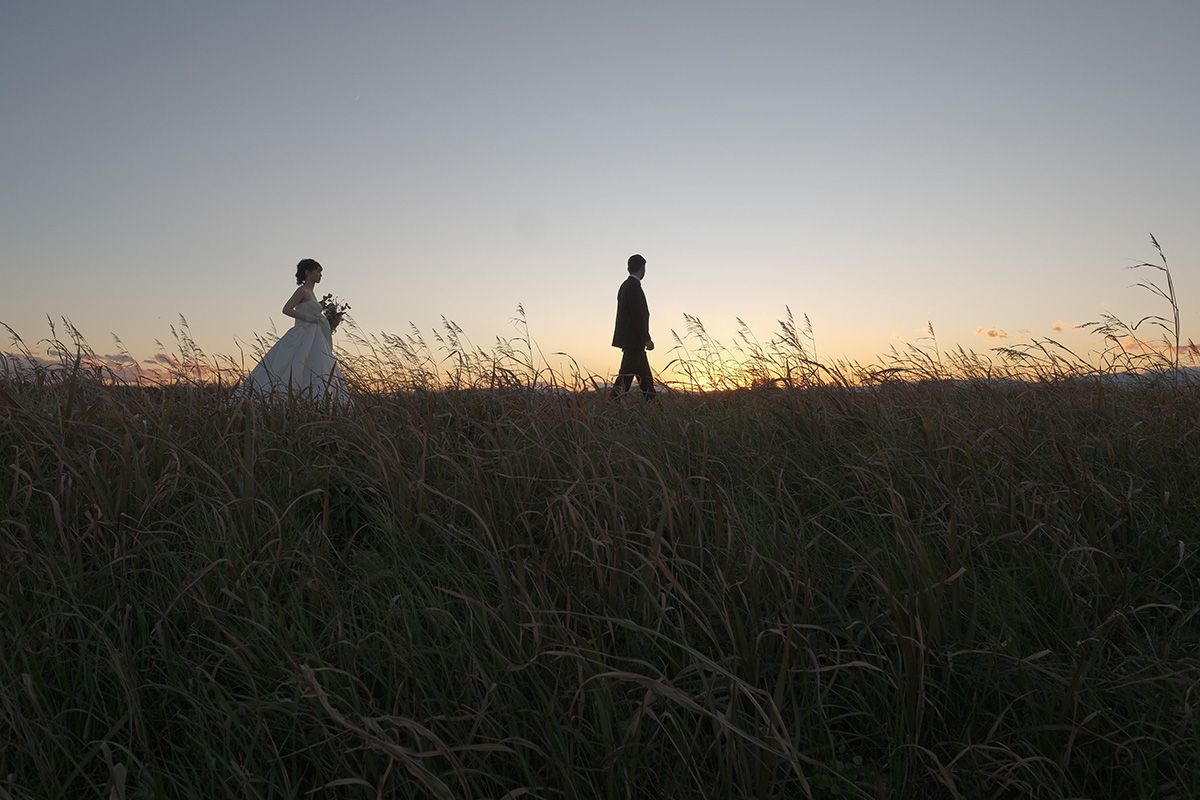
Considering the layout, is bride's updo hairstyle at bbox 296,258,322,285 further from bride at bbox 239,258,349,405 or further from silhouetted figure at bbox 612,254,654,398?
silhouetted figure at bbox 612,254,654,398

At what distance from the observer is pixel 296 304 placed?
775 cm

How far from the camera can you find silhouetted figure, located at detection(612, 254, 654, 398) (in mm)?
8984

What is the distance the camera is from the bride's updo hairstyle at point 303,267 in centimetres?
816

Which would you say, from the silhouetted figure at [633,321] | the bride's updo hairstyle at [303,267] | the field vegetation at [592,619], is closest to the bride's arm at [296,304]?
the bride's updo hairstyle at [303,267]

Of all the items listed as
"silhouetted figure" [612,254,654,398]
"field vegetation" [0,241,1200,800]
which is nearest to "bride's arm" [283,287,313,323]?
"silhouetted figure" [612,254,654,398]

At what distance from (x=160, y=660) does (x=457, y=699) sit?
85 cm

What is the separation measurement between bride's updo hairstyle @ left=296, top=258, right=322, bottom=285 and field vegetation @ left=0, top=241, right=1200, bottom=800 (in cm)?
542

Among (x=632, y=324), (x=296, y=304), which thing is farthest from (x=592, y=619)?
(x=632, y=324)

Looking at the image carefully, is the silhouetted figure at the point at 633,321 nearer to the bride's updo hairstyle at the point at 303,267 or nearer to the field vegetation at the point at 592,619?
the bride's updo hairstyle at the point at 303,267

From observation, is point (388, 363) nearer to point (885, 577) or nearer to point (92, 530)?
point (92, 530)

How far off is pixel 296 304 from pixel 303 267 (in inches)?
25.8

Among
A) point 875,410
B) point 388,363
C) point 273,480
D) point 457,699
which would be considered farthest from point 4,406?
point 875,410

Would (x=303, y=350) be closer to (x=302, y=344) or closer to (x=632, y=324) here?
(x=302, y=344)

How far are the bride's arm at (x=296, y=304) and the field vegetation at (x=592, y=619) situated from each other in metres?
4.67
